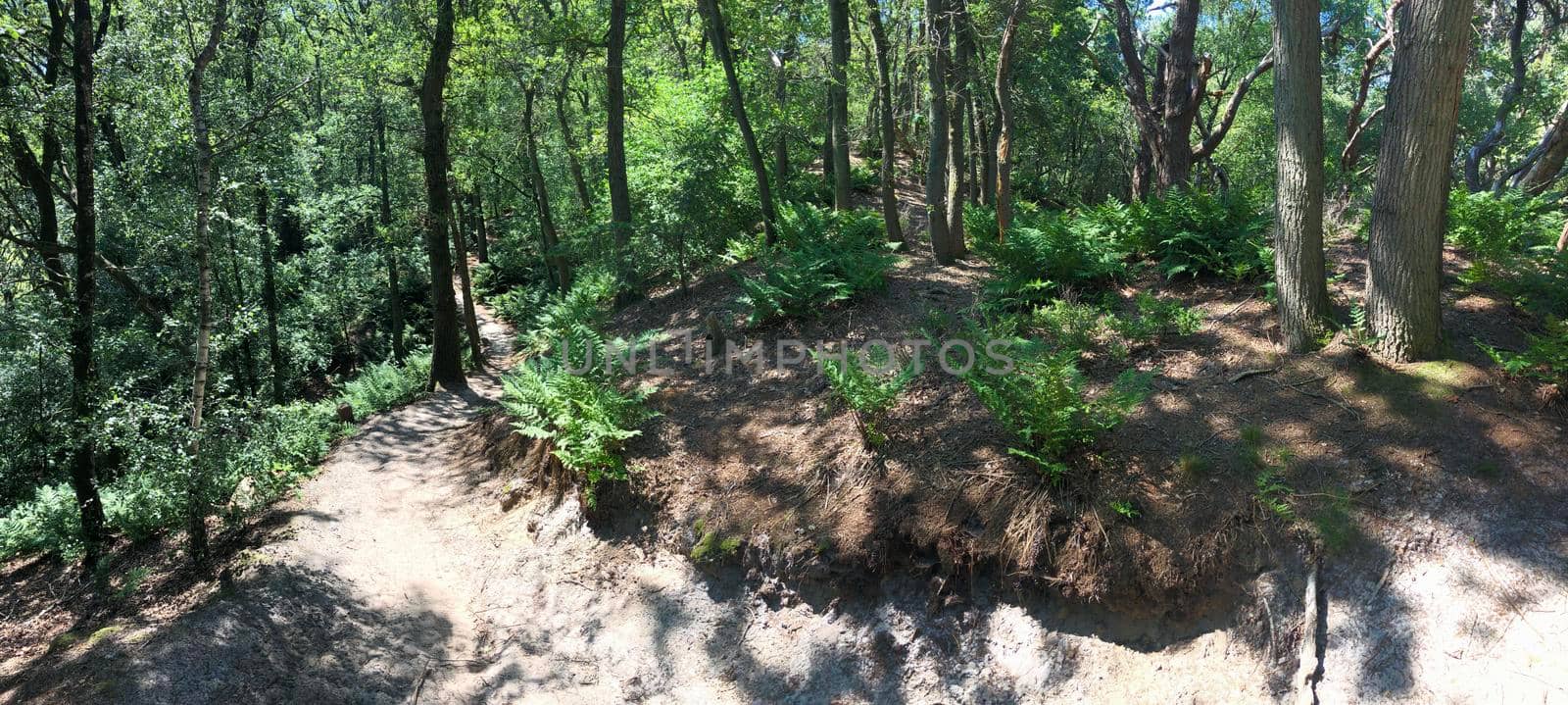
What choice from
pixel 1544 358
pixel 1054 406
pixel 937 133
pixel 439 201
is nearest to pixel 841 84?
pixel 937 133

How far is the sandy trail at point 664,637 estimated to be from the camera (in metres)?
4.88

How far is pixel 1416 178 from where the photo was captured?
238 inches

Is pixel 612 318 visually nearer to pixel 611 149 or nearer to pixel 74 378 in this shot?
pixel 611 149

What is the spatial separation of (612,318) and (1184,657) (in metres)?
11.0

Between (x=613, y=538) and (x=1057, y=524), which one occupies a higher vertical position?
(x=1057, y=524)

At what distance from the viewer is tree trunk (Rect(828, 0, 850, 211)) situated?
12.8 meters

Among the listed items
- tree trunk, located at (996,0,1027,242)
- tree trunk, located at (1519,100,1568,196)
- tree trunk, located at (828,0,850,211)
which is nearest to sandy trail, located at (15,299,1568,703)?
tree trunk, located at (996,0,1027,242)

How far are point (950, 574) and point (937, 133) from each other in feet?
21.9

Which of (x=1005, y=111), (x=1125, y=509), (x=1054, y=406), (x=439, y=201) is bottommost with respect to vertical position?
(x=1125, y=509)

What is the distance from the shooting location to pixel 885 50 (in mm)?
12141

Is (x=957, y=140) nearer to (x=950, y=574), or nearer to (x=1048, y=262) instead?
(x=1048, y=262)

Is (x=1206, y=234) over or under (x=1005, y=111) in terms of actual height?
under

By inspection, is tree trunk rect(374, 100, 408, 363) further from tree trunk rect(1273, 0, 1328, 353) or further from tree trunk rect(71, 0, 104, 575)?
tree trunk rect(1273, 0, 1328, 353)

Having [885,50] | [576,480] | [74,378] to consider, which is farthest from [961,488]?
[74,378]
